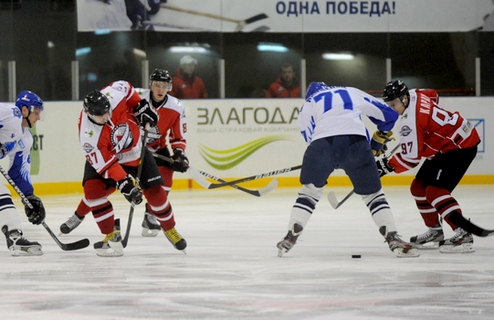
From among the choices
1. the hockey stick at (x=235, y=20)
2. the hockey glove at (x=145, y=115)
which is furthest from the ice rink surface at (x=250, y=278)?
the hockey stick at (x=235, y=20)

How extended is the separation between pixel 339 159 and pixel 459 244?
2.83 feet

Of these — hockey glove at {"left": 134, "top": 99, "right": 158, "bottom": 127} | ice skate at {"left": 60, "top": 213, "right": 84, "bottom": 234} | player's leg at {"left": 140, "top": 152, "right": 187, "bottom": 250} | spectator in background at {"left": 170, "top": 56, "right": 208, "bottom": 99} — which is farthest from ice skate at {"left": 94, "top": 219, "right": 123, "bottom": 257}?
spectator in background at {"left": 170, "top": 56, "right": 208, "bottom": 99}

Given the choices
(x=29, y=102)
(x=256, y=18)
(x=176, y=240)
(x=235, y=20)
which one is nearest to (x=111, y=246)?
(x=176, y=240)

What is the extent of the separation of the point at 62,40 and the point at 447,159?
6176 mm

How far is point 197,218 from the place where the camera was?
708 centimetres

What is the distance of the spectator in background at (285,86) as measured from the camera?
10.6 m

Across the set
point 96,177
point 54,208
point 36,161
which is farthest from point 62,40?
point 96,177

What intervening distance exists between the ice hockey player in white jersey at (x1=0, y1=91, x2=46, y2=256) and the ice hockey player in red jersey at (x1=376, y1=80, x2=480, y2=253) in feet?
6.15

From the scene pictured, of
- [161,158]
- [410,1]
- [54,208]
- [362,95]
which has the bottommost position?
[54,208]

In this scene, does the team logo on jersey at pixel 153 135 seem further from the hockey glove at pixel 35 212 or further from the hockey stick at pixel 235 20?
the hockey stick at pixel 235 20

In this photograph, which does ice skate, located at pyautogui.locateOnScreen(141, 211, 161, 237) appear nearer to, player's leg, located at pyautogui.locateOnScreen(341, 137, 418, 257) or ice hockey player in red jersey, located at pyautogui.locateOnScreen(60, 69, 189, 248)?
ice hockey player in red jersey, located at pyautogui.locateOnScreen(60, 69, 189, 248)

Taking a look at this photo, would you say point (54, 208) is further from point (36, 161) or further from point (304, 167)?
point (304, 167)

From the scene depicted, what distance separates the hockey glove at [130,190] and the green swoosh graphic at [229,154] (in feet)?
16.6

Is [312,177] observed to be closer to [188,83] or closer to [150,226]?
[150,226]
